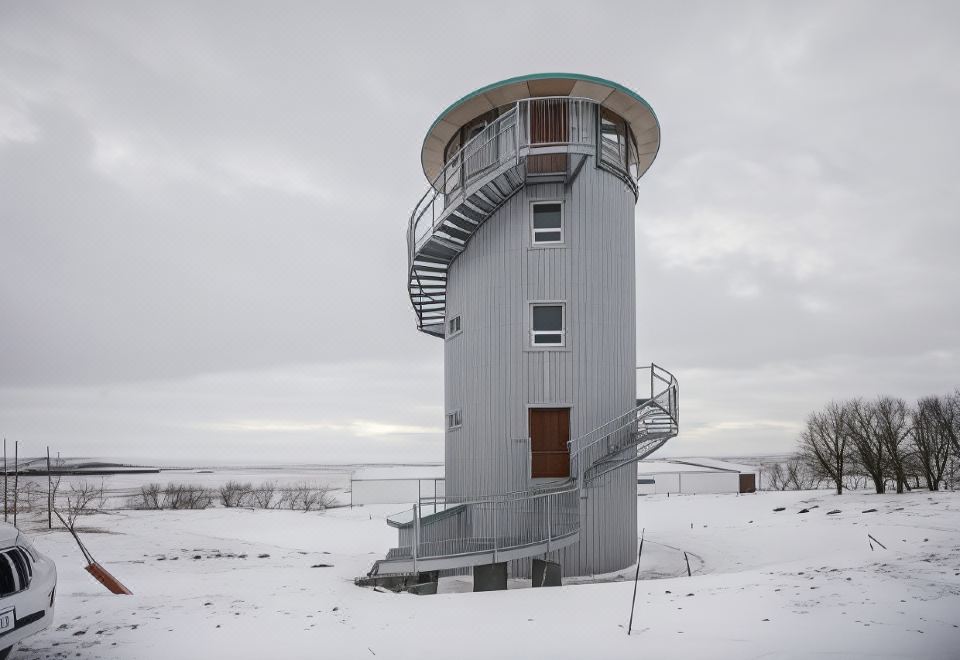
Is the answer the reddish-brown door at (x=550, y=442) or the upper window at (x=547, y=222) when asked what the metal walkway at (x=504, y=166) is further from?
the reddish-brown door at (x=550, y=442)

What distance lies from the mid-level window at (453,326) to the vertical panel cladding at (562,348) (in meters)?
0.82

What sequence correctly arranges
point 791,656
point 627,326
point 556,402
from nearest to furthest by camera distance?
point 791,656 < point 556,402 < point 627,326

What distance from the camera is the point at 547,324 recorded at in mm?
16625

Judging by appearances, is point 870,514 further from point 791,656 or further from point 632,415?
point 791,656

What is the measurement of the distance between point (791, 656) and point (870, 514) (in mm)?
15402

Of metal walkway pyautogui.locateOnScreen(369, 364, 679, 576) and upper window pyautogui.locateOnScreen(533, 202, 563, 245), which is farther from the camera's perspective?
upper window pyautogui.locateOnScreen(533, 202, 563, 245)

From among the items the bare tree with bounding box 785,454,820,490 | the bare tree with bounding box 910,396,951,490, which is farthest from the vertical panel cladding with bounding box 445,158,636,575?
the bare tree with bounding box 785,454,820,490

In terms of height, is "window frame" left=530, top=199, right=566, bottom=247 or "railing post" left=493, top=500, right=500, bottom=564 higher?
"window frame" left=530, top=199, right=566, bottom=247

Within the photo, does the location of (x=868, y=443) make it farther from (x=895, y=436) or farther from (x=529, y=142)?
(x=529, y=142)

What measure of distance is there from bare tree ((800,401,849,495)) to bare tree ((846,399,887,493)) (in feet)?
1.59

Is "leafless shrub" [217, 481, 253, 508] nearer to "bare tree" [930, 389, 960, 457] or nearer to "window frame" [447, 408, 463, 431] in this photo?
"window frame" [447, 408, 463, 431]

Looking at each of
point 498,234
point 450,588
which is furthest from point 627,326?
point 450,588

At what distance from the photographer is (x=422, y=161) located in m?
20.2

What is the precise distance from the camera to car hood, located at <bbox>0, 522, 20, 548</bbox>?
6.84 metres
